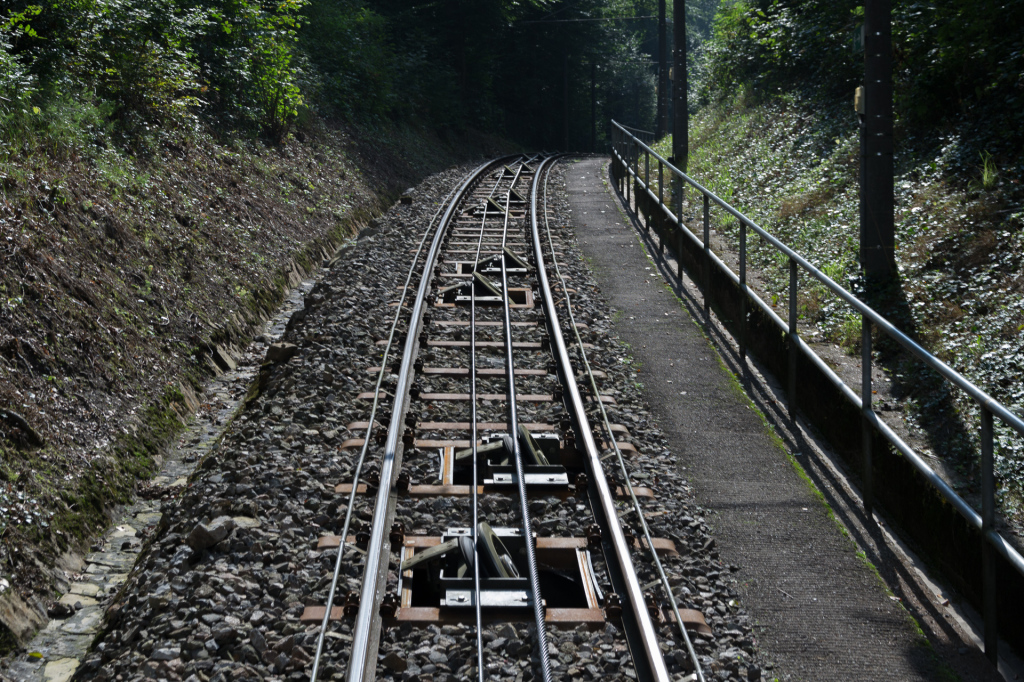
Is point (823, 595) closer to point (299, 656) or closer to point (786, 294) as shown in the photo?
point (299, 656)

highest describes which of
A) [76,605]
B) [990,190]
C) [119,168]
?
[119,168]

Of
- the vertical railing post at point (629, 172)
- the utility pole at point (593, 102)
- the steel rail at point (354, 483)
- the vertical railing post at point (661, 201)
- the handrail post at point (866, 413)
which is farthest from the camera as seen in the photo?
the utility pole at point (593, 102)

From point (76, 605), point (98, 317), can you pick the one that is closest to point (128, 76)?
point (98, 317)

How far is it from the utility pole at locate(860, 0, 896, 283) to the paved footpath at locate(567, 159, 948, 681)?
1.99m

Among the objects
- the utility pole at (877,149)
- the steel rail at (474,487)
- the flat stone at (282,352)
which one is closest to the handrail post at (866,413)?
the steel rail at (474,487)

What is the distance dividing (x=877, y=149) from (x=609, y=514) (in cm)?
541

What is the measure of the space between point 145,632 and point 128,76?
10.4 metres

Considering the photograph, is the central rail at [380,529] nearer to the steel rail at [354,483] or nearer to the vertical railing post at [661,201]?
the steel rail at [354,483]

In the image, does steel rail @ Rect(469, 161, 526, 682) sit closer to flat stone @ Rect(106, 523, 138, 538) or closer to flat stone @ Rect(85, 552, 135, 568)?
flat stone @ Rect(85, 552, 135, 568)

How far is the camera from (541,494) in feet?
20.4

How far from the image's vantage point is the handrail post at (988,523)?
4.45 metres

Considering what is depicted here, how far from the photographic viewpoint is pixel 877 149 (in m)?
8.91

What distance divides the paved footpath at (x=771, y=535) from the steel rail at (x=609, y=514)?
639mm

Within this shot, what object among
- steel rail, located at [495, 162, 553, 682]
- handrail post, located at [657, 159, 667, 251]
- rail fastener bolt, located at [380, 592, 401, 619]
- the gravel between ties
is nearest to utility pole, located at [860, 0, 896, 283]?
the gravel between ties
